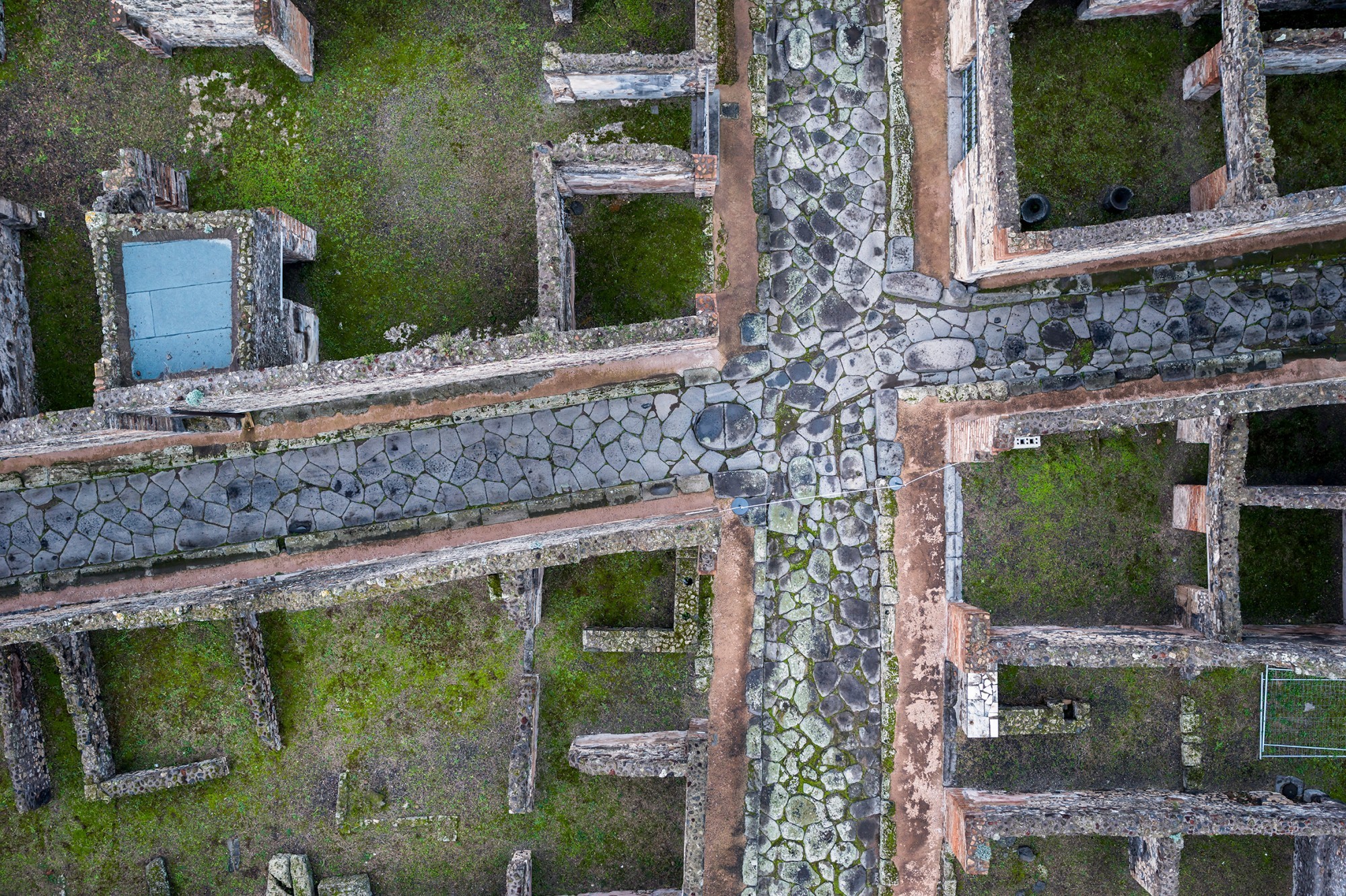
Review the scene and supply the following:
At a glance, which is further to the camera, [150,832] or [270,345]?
[150,832]

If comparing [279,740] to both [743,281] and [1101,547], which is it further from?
[1101,547]

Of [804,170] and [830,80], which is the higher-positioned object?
[830,80]

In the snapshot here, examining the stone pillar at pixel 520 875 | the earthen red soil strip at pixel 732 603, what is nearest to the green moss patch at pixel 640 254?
the earthen red soil strip at pixel 732 603

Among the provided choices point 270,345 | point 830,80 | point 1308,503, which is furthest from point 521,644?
point 1308,503

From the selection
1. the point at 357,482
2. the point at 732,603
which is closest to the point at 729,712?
the point at 732,603

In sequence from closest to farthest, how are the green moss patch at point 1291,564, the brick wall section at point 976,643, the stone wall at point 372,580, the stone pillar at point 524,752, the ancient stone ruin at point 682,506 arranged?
the stone wall at point 372,580, the brick wall section at point 976,643, the stone pillar at point 524,752, the ancient stone ruin at point 682,506, the green moss patch at point 1291,564

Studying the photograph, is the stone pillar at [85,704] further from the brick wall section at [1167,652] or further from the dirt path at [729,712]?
the brick wall section at [1167,652]
